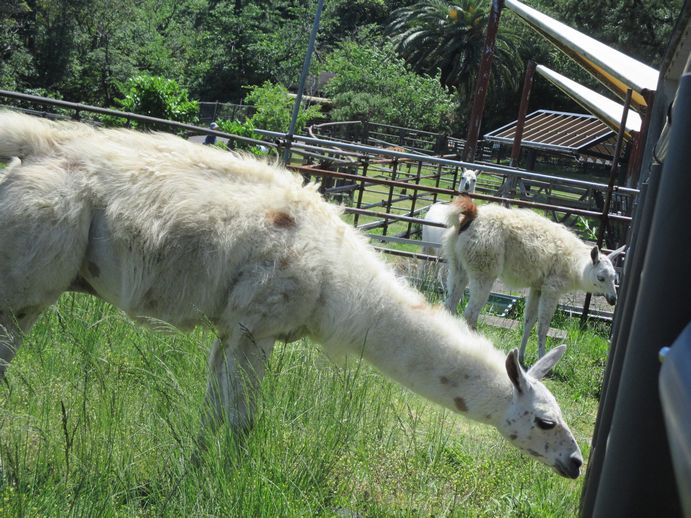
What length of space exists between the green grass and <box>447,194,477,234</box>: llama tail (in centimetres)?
→ 432

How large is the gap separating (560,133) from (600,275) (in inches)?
1040

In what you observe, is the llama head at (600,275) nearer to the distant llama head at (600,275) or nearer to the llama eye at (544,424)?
the distant llama head at (600,275)

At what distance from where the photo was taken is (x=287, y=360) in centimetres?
477

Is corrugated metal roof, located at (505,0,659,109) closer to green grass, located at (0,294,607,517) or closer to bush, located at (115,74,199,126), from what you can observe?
green grass, located at (0,294,607,517)

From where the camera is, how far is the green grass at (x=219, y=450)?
3.38 m

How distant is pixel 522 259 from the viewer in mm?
9188

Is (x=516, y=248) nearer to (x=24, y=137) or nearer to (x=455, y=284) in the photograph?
(x=455, y=284)

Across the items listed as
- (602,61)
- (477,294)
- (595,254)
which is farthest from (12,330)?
(602,61)

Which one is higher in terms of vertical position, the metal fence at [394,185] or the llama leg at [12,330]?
the metal fence at [394,185]

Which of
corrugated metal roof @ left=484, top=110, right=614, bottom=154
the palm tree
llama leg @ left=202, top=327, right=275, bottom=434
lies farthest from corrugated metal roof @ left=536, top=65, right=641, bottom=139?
the palm tree

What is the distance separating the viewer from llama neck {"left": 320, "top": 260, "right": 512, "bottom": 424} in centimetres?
434

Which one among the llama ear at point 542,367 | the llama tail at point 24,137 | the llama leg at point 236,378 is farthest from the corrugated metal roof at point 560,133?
A: the llama tail at point 24,137

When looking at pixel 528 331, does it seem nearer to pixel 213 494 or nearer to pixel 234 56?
pixel 213 494

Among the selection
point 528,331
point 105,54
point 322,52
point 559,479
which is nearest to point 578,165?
point 322,52
